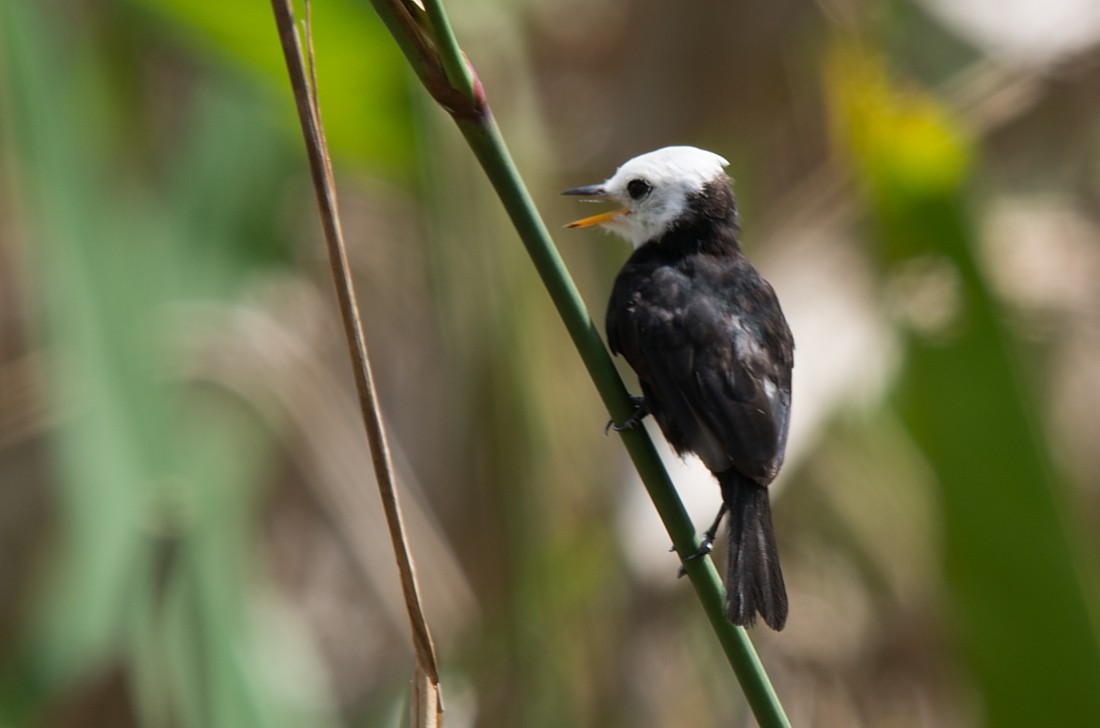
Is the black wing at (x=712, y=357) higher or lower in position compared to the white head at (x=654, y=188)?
lower

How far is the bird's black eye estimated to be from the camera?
168 centimetres

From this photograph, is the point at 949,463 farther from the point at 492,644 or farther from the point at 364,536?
the point at 364,536

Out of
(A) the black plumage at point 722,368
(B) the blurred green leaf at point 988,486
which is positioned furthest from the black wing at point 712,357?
(B) the blurred green leaf at point 988,486

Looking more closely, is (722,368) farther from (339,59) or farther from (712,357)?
(339,59)

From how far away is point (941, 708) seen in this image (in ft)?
9.75

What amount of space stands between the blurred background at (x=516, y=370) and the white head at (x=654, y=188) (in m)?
0.25

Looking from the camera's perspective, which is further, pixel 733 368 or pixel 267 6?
pixel 267 6

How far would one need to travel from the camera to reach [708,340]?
1492 mm

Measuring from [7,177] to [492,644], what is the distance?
1.68 m

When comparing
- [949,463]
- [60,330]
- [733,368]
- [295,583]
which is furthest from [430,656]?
[295,583]

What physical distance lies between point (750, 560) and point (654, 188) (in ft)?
1.89

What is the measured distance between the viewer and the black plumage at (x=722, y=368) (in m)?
1.41

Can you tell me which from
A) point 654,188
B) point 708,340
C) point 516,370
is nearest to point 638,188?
point 654,188

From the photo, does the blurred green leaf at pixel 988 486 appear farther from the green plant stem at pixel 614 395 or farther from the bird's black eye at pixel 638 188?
the green plant stem at pixel 614 395
